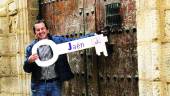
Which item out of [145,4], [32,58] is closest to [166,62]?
[145,4]

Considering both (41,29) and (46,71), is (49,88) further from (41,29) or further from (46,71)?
(41,29)

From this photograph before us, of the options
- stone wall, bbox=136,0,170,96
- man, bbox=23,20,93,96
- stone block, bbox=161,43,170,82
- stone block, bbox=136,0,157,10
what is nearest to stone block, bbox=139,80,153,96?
stone wall, bbox=136,0,170,96

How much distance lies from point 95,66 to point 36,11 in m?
2.30

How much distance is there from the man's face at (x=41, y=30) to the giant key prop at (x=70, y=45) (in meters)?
0.06

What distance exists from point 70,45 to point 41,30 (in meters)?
0.49

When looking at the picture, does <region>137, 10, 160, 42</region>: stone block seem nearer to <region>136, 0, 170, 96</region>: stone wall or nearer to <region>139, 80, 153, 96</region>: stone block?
<region>136, 0, 170, 96</region>: stone wall

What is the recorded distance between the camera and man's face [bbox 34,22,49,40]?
6.95m

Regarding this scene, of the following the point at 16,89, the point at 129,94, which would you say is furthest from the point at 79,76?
the point at 16,89

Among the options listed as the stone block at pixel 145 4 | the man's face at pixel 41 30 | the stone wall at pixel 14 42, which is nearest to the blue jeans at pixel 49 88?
the man's face at pixel 41 30

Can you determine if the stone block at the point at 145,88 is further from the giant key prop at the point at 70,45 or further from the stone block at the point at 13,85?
the stone block at the point at 13,85

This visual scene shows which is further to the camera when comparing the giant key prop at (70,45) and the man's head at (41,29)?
the giant key prop at (70,45)

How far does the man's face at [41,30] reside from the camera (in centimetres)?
695

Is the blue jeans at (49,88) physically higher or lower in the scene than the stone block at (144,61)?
lower

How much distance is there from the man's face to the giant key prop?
55 mm
